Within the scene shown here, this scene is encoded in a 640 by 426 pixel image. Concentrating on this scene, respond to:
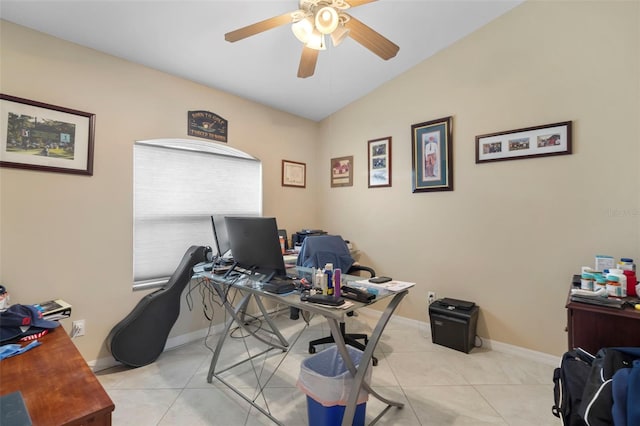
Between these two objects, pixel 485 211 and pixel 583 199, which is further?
pixel 485 211

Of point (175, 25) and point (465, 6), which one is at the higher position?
point (465, 6)

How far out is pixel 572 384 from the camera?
1322mm

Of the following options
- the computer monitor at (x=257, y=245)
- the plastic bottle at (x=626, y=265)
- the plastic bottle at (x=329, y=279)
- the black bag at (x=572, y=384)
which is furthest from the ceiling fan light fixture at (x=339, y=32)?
the plastic bottle at (x=626, y=265)

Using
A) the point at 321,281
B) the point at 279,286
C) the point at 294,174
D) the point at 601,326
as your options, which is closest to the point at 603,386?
the point at 601,326

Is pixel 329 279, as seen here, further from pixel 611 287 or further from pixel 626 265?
pixel 626 265

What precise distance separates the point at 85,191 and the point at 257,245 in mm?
1537

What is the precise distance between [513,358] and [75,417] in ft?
10.2

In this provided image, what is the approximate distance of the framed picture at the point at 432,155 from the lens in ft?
9.91

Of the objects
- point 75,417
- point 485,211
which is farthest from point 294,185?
point 75,417

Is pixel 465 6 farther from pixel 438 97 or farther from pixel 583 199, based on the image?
pixel 583 199

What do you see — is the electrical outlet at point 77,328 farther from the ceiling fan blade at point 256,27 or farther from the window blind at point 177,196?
the ceiling fan blade at point 256,27

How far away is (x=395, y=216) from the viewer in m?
3.45

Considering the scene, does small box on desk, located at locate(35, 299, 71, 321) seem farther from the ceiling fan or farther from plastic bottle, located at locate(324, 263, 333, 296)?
the ceiling fan

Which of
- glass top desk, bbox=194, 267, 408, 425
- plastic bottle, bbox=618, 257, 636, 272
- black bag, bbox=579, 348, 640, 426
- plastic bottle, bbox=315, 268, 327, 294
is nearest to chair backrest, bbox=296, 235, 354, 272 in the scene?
glass top desk, bbox=194, 267, 408, 425
